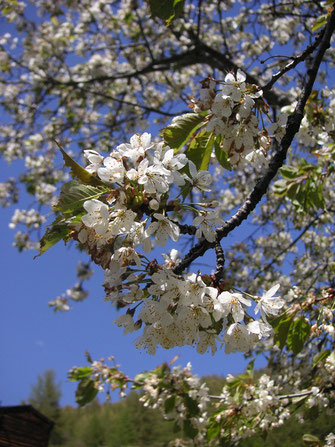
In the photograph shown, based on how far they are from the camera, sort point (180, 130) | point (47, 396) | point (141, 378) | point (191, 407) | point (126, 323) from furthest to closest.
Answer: point (47, 396), point (141, 378), point (191, 407), point (180, 130), point (126, 323)

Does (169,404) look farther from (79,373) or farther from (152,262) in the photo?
(152,262)

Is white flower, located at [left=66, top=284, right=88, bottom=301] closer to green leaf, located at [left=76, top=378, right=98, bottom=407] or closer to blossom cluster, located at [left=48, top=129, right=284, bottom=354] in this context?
green leaf, located at [left=76, top=378, right=98, bottom=407]

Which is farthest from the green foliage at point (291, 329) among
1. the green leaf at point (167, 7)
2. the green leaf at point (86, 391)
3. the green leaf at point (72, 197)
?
the green leaf at point (86, 391)

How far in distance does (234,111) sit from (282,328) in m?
0.79

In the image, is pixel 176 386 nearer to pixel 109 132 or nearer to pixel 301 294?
pixel 301 294

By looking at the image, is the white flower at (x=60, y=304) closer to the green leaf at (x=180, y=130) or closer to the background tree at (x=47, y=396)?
the green leaf at (x=180, y=130)

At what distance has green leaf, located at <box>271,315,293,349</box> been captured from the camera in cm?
131

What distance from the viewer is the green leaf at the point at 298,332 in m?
1.31

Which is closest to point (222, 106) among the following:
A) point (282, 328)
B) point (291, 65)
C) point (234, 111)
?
point (234, 111)

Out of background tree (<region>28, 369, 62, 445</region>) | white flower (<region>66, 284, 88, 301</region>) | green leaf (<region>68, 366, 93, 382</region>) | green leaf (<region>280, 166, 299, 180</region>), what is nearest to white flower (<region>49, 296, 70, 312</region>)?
white flower (<region>66, 284, 88, 301</region>)

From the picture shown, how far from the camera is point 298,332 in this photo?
1320 millimetres

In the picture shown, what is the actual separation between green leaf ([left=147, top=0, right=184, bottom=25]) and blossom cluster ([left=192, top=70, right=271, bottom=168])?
254mm

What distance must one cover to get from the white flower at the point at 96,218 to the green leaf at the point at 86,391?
5.77 feet

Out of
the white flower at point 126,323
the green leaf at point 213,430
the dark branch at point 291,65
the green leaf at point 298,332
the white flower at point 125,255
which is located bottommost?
the green leaf at point 213,430
